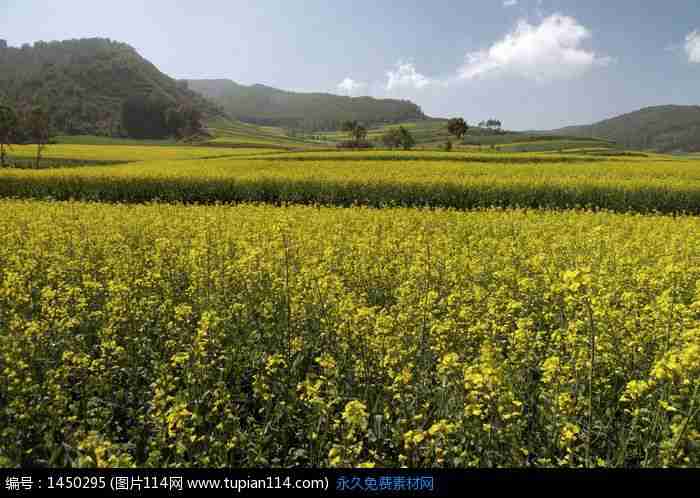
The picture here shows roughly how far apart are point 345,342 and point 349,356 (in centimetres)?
33

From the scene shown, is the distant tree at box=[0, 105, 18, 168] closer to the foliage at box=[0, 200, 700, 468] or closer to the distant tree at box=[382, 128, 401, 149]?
the foliage at box=[0, 200, 700, 468]

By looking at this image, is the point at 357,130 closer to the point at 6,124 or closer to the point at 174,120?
the point at 6,124

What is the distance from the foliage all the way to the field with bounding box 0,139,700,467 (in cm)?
4

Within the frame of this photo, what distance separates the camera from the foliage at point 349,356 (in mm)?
3730

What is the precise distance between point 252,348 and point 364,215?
29.3 ft

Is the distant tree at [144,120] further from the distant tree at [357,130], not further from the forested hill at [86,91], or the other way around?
the distant tree at [357,130]

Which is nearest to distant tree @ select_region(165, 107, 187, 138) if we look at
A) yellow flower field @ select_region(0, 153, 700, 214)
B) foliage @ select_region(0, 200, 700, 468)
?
yellow flower field @ select_region(0, 153, 700, 214)

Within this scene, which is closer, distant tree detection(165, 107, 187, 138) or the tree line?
the tree line

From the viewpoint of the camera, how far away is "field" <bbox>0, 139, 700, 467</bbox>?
3.77m

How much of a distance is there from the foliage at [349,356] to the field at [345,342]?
0.04 m

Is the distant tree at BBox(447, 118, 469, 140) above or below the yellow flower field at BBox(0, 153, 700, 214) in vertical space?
above

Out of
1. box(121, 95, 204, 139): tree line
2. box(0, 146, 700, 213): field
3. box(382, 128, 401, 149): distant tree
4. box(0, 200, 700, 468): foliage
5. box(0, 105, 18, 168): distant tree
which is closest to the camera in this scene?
box(0, 200, 700, 468): foliage

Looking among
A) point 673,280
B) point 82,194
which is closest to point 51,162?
point 82,194

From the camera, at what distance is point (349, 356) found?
5.27 meters
